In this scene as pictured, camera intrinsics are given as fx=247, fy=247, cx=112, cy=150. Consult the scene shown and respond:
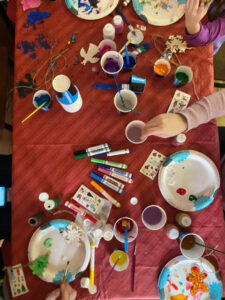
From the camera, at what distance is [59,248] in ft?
3.56

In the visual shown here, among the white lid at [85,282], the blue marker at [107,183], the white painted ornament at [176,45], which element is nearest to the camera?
the white lid at [85,282]

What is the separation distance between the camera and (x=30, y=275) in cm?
104

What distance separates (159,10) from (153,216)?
1.03 m

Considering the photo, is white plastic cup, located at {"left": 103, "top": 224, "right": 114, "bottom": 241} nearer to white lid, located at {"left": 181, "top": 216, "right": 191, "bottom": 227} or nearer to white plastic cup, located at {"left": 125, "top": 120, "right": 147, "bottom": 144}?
white lid, located at {"left": 181, "top": 216, "right": 191, "bottom": 227}

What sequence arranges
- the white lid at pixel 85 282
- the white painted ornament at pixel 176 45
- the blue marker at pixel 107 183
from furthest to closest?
the white painted ornament at pixel 176 45 < the blue marker at pixel 107 183 < the white lid at pixel 85 282

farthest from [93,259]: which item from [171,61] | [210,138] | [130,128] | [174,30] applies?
[174,30]

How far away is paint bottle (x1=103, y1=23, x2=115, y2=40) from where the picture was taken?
3.87ft

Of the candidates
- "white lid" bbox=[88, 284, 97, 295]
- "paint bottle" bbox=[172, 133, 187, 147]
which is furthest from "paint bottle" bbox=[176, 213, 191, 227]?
"white lid" bbox=[88, 284, 97, 295]

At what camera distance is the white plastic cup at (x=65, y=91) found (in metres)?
Result: 1.01

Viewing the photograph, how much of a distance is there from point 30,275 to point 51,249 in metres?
0.13

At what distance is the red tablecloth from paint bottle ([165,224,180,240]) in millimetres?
35

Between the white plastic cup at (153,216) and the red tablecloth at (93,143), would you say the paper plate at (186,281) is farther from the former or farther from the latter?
the white plastic cup at (153,216)

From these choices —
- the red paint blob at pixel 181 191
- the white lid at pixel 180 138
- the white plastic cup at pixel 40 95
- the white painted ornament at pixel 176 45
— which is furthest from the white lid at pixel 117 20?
the red paint blob at pixel 181 191

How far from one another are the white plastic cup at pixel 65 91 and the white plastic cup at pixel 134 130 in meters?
0.27
